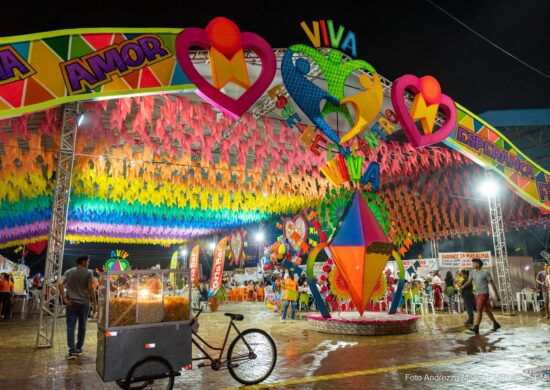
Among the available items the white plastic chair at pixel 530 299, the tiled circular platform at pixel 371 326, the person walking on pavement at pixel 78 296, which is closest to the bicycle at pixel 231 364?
the person walking on pavement at pixel 78 296

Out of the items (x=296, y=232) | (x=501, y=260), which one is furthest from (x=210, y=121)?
(x=501, y=260)

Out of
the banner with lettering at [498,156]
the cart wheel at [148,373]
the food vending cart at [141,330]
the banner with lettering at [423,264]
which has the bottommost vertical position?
the cart wheel at [148,373]

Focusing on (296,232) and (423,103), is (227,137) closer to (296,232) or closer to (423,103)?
(296,232)

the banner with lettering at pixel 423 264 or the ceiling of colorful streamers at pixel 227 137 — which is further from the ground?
the ceiling of colorful streamers at pixel 227 137

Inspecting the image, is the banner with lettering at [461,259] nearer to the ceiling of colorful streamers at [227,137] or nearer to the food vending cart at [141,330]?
the ceiling of colorful streamers at [227,137]

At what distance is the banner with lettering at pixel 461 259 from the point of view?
16.0 metres

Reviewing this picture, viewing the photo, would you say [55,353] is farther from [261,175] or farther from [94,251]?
[94,251]

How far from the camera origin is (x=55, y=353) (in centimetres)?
742

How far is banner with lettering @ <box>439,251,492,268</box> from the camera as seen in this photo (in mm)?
16000

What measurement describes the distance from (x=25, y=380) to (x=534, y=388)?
6.06 metres

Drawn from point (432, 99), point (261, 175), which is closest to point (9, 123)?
point (261, 175)

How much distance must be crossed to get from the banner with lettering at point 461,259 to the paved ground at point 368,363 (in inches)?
256

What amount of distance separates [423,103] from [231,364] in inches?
341

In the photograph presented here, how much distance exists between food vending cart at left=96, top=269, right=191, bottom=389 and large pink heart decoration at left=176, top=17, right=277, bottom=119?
13.7ft
